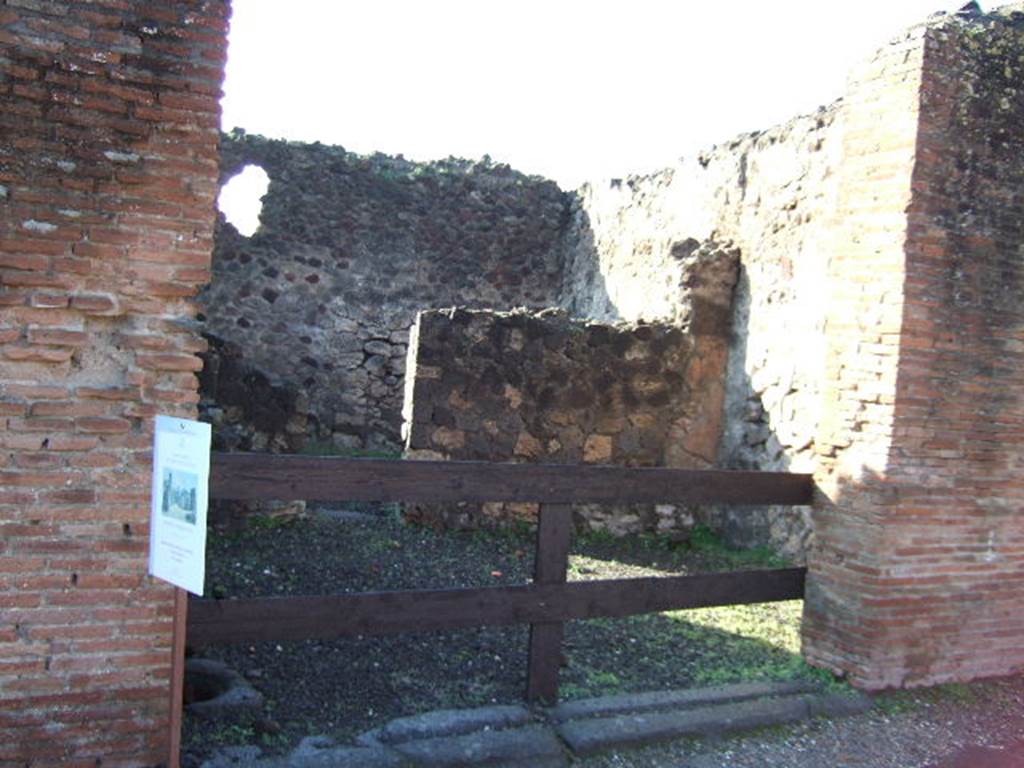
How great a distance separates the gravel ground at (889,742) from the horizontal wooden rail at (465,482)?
1.20 m

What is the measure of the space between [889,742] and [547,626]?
1.79 m

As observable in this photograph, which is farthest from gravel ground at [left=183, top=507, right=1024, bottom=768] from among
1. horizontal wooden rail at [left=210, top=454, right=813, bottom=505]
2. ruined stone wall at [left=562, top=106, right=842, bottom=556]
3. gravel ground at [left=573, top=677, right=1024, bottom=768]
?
ruined stone wall at [left=562, top=106, right=842, bottom=556]

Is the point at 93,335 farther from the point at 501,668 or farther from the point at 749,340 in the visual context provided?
the point at 749,340

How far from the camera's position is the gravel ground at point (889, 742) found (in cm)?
401

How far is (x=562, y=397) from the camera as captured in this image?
26.1ft

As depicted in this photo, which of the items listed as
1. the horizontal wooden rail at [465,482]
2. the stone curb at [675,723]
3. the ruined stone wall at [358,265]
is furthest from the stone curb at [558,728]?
the ruined stone wall at [358,265]

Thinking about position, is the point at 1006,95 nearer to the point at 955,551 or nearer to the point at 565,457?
the point at 955,551

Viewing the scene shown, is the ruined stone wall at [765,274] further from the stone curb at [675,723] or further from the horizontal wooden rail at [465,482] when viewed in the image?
the stone curb at [675,723]

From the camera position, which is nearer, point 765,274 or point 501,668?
point 501,668

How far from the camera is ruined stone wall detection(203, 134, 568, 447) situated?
38.9 ft

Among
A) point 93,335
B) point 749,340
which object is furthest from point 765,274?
point 93,335

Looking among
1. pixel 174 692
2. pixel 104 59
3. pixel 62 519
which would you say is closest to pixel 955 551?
pixel 174 692

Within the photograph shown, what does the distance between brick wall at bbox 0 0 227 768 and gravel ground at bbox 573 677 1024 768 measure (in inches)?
79.4

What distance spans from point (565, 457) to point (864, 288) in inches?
142
